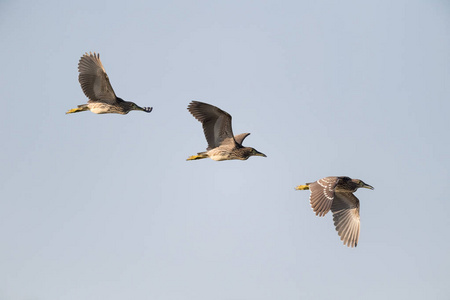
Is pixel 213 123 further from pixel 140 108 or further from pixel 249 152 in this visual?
pixel 140 108

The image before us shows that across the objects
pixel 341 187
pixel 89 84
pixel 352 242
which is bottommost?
pixel 352 242

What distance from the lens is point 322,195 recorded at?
78.9 ft

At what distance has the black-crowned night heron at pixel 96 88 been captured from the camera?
27.6 metres

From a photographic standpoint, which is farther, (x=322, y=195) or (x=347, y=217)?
(x=347, y=217)

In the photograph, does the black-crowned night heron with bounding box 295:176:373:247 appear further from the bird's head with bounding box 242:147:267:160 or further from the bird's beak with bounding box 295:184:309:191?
the bird's head with bounding box 242:147:267:160

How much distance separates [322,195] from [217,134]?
4.24 meters

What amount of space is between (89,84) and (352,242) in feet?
34.0

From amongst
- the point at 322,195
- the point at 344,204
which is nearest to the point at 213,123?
the point at 322,195

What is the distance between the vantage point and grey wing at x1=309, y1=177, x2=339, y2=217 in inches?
925

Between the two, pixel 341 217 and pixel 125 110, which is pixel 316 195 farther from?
pixel 125 110

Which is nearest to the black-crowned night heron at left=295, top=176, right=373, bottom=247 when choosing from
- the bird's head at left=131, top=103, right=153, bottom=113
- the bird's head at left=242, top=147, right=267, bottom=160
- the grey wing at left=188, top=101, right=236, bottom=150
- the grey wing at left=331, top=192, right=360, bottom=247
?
the grey wing at left=331, top=192, right=360, bottom=247

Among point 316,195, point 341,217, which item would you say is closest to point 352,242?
Result: point 341,217

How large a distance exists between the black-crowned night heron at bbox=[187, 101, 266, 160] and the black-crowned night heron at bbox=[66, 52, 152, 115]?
12.1 ft

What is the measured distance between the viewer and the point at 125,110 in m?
28.5
